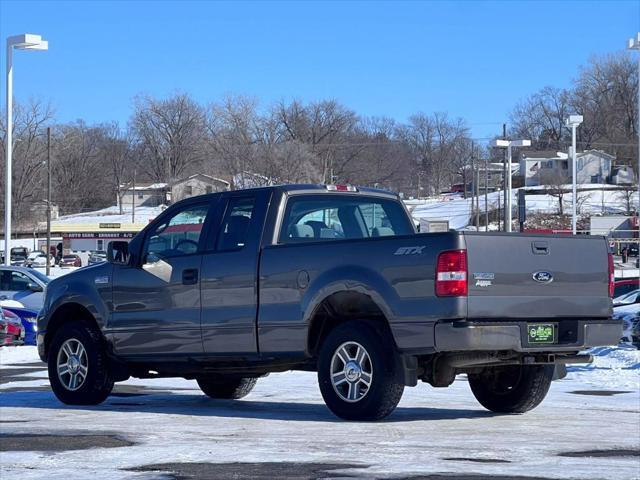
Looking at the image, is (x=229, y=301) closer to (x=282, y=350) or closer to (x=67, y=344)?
(x=282, y=350)

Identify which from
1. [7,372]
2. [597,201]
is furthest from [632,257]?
[7,372]

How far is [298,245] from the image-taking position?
9.83 metres

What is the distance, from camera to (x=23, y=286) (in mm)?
24406

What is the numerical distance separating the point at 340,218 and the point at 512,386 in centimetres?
224

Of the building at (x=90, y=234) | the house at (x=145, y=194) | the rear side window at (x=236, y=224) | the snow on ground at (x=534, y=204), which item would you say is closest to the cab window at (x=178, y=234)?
the rear side window at (x=236, y=224)

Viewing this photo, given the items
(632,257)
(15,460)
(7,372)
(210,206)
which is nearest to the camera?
(15,460)

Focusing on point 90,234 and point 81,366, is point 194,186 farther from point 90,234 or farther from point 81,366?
point 81,366

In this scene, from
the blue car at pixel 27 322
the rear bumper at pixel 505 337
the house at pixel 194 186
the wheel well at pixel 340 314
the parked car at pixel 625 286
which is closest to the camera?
the rear bumper at pixel 505 337

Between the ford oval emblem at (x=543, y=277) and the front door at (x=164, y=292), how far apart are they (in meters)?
3.11

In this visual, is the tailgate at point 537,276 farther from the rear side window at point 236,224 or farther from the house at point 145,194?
the house at point 145,194

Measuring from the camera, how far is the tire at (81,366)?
11133 mm

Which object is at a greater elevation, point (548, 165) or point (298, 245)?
point (548, 165)

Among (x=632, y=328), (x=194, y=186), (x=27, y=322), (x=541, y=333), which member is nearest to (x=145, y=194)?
(x=194, y=186)

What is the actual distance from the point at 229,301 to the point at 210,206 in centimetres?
104
